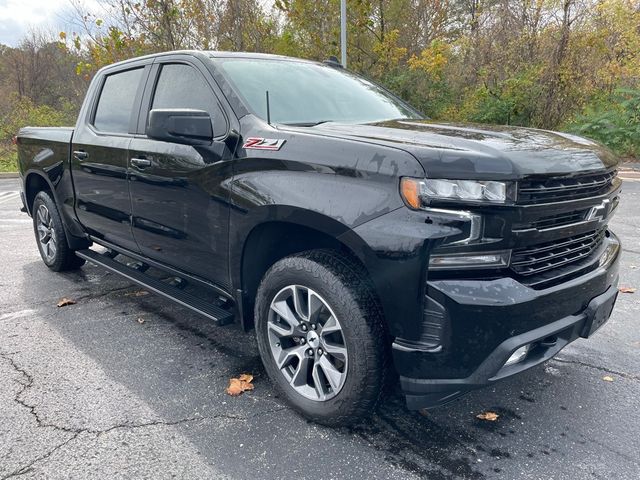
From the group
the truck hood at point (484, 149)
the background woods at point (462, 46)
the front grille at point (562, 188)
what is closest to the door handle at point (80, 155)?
the truck hood at point (484, 149)

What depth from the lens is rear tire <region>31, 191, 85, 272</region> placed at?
4.75 meters

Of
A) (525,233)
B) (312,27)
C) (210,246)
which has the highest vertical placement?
(312,27)

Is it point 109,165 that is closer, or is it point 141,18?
point 109,165

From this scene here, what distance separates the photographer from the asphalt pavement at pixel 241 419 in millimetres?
2189

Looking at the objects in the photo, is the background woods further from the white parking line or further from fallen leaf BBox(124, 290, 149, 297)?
fallen leaf BBox(124, 290, 149, 297)

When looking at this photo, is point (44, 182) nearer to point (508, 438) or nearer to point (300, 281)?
point (300, 281)

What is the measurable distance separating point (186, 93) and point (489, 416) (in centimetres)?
257

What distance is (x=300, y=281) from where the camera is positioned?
2.40m

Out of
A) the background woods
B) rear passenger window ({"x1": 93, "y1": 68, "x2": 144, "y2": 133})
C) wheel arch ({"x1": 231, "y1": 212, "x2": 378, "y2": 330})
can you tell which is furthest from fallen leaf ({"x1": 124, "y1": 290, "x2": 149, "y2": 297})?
the background woods

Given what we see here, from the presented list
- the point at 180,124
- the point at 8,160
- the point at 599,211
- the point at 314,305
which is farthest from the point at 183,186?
the point at 8,160

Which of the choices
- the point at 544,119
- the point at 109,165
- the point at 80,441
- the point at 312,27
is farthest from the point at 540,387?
the point at 312,27

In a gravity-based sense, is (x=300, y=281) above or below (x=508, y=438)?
above

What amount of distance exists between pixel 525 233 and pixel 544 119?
13.3 metres

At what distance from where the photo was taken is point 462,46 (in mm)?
15266
